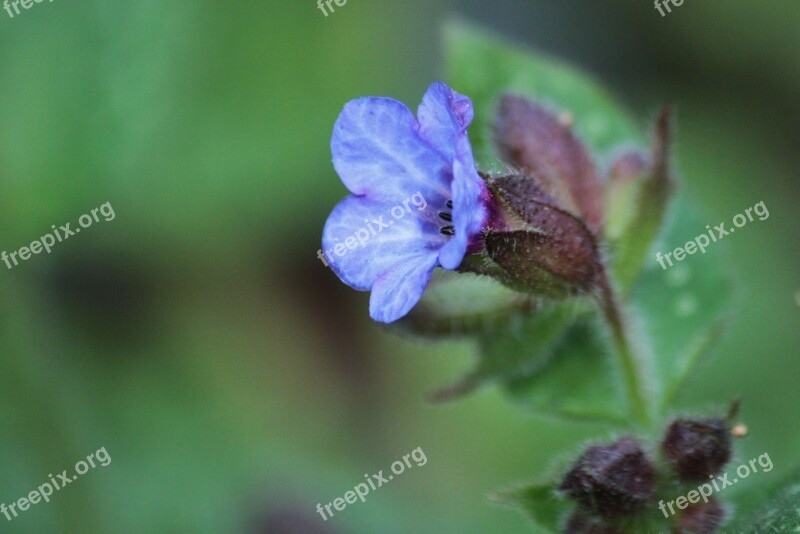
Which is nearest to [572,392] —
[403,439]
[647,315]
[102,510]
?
[647,315]

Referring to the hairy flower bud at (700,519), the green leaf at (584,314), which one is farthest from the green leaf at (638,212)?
the hairy flower bud at (700,519)

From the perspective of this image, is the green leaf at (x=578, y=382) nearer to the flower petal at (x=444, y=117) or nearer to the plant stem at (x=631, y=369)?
the plant stem at (x=631, y=369)

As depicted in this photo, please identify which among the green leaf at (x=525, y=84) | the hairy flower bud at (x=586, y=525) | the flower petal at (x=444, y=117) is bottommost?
the hairy flower bud at (x=586, y=525)

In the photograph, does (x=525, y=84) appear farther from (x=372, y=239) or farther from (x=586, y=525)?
(x=586, y=525)

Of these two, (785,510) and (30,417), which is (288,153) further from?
(785,510)

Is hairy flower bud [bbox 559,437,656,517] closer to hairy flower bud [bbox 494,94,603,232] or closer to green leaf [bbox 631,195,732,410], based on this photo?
hairy flower bud [bbox 494,94,603,232]

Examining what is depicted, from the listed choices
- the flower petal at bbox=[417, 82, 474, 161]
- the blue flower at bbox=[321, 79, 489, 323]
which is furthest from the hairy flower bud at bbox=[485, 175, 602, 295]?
the flower petal at bbox=[417, 82, 474, 161]
